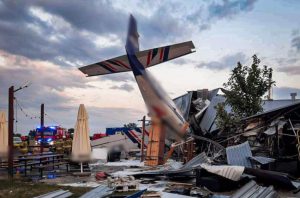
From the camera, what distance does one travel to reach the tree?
20.1m

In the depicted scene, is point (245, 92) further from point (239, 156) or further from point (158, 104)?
point (158, 104)

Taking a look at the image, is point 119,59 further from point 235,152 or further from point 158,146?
point 158,146

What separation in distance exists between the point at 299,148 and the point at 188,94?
47.4 ft

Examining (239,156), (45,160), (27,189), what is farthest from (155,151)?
(27,189)

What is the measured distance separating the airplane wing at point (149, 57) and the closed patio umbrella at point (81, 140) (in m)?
2.89

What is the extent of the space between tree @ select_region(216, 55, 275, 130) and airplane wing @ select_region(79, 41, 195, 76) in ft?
29.6

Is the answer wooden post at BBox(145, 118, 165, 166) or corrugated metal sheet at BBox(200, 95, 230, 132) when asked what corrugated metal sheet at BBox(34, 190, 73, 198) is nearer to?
wooden post at BBox(145, 118, 165, 166)

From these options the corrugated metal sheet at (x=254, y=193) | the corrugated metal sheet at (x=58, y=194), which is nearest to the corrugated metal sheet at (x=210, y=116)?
the corrugated metal sheet at (x=254, y=193)

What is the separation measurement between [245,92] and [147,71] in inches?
471

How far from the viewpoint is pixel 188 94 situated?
27.4m

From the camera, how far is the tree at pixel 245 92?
66.0ft

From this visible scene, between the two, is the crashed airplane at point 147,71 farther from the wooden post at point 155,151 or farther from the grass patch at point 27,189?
the wooden post at point 155,151

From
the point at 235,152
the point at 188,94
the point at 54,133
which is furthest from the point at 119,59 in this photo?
the point at 54,133

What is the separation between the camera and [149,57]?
36.8 feet
